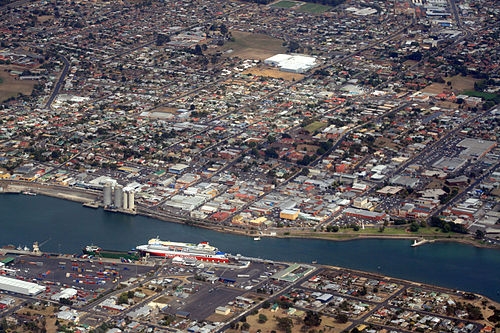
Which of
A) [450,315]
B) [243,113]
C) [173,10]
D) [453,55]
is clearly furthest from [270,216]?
[173,10]

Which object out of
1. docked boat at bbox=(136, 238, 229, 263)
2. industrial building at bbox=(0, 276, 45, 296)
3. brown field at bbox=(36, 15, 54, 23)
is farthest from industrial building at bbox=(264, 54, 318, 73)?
industrial building at bbox=(0, 276, 45, 296)

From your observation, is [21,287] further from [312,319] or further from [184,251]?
[312,319]

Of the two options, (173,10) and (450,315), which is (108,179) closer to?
(450,315)

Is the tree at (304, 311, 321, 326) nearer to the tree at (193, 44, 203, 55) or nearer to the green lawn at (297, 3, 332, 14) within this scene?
the tree at (193, 44, 203, 55)

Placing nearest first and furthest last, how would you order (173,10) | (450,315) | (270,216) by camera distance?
(450,315)
(270,216)
(173,10)

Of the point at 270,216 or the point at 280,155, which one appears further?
the point at 280,155

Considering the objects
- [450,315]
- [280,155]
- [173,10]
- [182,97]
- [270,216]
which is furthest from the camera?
[173,10]

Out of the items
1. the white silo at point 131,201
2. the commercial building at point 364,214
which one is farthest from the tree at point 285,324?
the white silo at point 131,201
